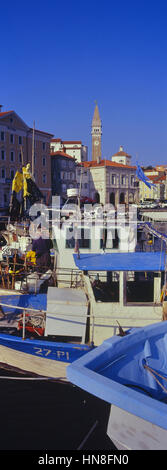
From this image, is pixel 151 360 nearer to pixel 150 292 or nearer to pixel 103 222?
pixel 150 292

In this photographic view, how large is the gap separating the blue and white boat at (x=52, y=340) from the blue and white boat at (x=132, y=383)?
7.76 feet

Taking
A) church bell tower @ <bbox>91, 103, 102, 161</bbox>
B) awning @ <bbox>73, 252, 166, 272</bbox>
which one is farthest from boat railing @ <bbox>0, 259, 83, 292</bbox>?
church bell tower @ <bbox>91, 103, 102, 161</bbox>

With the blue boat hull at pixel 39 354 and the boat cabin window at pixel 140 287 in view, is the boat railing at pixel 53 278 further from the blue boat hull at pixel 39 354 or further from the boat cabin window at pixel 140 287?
the blue boat hull at pixel 39 354

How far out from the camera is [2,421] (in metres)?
8.74

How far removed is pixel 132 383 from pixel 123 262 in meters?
4.41

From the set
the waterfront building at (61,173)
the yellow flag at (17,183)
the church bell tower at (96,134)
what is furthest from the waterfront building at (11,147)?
the church bell tower at (96,134)

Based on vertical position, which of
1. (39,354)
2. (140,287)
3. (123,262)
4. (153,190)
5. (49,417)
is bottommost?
(49,417)

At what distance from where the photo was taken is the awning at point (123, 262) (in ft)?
30.6

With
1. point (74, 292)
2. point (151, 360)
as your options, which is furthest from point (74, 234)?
point (151, 360)

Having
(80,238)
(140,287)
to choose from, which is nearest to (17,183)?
(80,238)

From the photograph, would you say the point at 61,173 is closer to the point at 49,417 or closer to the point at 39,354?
the point at 39,354

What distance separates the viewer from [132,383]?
5.70m

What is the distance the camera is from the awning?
30.6 feet
